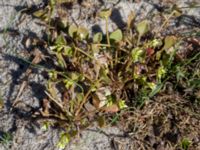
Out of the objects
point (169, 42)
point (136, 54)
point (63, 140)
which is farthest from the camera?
point (169, 42)

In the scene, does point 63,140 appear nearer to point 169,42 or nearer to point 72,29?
point 72,29

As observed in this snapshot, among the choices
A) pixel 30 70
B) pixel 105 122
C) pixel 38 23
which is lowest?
pixel 105 122

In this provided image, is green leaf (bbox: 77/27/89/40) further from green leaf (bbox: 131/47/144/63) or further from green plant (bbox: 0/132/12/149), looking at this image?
green plant (bbox: 0/132/12/149)

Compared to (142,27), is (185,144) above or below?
below

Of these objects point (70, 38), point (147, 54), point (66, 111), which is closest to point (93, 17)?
point (70, 38)

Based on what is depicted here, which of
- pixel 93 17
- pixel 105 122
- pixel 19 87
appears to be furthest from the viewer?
pixel 93 17

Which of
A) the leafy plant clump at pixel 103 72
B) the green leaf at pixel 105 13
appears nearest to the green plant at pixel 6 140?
the leafy plant clump at pixel 103 72

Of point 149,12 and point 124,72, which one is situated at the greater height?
point 149,12

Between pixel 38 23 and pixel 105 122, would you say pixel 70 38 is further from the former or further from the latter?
pixel 105 122

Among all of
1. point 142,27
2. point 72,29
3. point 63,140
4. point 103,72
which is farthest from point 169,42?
point 63,140
